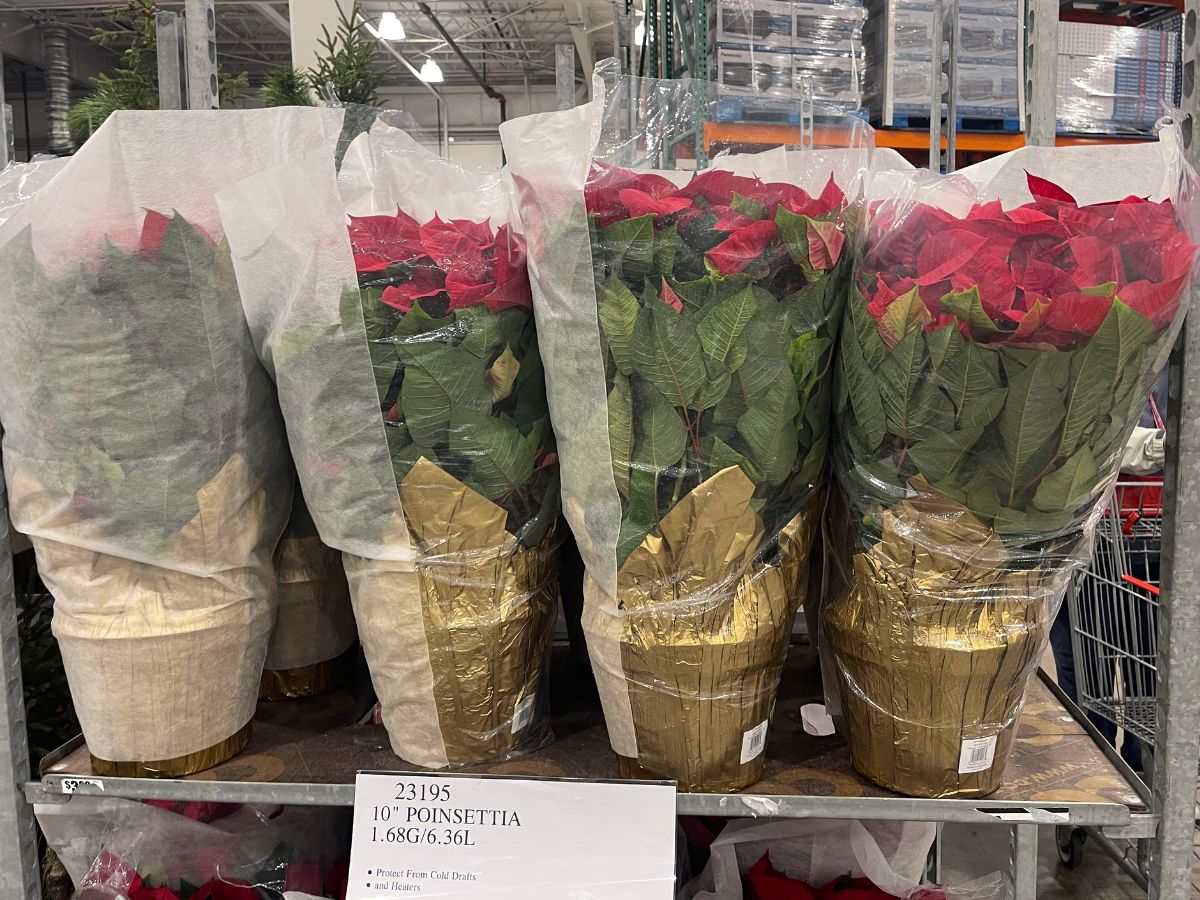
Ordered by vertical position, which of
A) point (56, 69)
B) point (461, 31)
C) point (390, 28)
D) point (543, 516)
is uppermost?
point (461, 31)

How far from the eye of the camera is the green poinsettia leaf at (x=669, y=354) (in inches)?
26.2

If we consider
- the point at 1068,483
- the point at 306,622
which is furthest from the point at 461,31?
the point at 1068,483

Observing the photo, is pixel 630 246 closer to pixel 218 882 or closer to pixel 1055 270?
pixel 1055 270

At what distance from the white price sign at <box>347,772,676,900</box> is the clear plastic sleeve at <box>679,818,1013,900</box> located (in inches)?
10.5

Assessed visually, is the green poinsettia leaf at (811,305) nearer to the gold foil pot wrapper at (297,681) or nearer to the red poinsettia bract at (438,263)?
the red poinsettia bract at (438,263)

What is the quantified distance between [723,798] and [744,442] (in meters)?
0.28

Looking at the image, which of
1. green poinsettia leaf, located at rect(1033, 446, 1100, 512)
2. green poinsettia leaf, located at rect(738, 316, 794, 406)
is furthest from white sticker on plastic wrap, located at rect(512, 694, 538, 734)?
green poinsettia leaf, located at rect(1033, 446, 1100, 512)

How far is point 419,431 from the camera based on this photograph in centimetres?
73

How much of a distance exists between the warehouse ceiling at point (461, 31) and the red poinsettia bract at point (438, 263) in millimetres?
6657

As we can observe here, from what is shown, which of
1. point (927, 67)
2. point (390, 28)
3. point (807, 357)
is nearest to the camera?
point (807, 357)

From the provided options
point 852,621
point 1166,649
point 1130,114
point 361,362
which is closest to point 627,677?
point 852,621

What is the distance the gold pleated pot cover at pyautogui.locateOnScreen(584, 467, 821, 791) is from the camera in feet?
2.31

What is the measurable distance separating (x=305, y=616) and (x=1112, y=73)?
313cm

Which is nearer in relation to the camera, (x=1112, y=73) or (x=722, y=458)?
(x=722, y=458)
